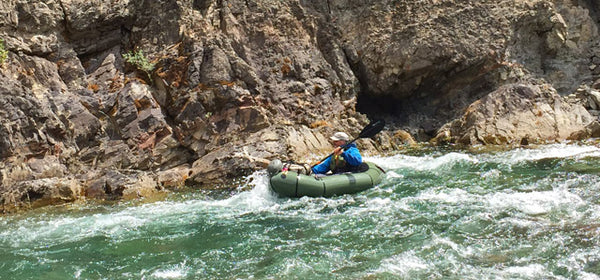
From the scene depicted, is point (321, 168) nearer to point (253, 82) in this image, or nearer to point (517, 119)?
point (253, 82)

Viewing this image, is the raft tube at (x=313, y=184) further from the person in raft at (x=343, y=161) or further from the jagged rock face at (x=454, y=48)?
the jagged rock face at (x=454, y=48)

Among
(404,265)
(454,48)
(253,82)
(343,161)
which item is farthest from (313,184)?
(454,48)

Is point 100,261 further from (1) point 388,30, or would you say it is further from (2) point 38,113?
(1) point 388,30

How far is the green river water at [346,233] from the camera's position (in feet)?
14.4

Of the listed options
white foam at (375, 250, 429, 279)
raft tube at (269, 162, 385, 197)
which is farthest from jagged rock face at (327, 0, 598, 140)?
white foam at (375, 250, 429, 279)

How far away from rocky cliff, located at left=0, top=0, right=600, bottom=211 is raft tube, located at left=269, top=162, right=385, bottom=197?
235cm

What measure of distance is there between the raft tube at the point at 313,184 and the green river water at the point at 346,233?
149 mm

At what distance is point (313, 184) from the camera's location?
7.52 meters

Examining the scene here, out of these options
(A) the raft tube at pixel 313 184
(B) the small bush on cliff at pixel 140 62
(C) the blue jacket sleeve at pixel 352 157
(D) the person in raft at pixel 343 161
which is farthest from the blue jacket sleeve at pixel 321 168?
(B) the small bush on cliff at pixel 140 62

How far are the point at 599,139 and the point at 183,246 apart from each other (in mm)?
10498

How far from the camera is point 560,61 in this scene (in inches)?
586

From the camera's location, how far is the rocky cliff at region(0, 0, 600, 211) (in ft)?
32.2

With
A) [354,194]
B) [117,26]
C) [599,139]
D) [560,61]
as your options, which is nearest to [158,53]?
[117,26]

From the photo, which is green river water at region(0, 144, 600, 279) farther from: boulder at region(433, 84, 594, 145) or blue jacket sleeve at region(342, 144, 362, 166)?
boulder at region(433, 84, 594, 145)
